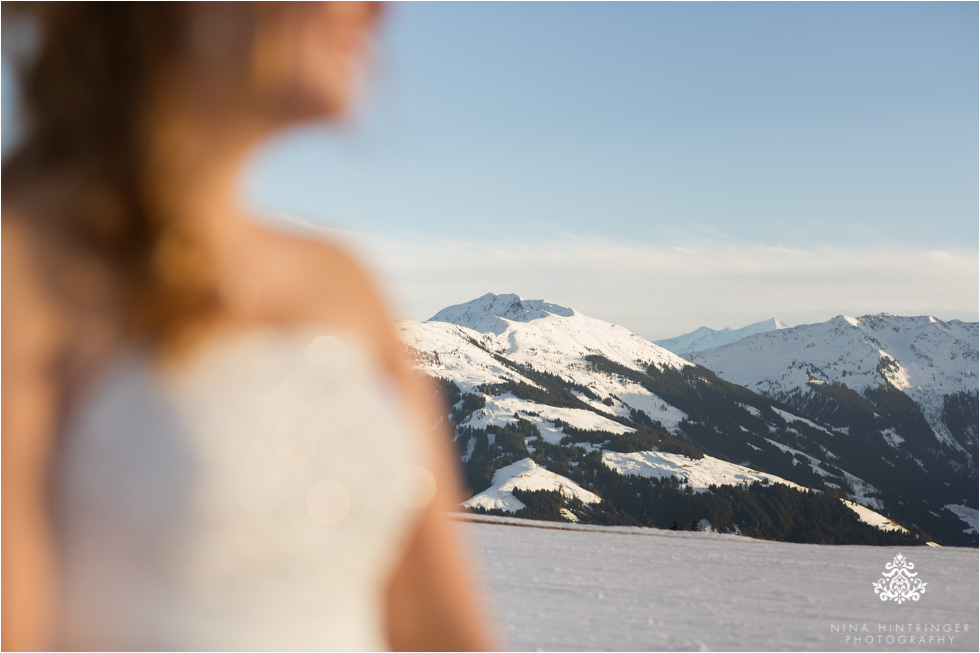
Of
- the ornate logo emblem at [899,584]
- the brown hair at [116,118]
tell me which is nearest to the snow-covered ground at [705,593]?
the ornate logo emblem at [899,584]

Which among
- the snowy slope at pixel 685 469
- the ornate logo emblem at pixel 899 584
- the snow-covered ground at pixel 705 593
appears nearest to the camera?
the snow-covered ground at pixel 705 593

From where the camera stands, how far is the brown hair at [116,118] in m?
0.59

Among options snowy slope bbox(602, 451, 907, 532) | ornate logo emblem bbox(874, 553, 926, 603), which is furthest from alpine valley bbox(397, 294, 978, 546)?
ornate logo emblem bbox(874, 553, 926, 603)

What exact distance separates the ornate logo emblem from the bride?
6.73 meters

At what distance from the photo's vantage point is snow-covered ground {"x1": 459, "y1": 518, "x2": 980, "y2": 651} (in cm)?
500

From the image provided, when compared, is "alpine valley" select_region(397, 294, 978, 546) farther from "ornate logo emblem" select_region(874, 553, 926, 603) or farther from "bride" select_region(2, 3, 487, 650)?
"bride" select_region(2, 3, 487, 650)

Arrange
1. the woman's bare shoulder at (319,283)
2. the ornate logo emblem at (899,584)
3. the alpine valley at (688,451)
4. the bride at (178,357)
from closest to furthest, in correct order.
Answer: the bride at (178,357) < the woman's bare shoulder at (319,283) < the ornate logo emblem at (899,584) < the alpine valley at (688,451)

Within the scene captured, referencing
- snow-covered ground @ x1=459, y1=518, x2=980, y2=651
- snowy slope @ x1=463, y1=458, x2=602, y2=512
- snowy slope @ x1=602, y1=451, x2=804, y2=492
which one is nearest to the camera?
snow-covered ground @ x1=459, y1=518, x2=980, y2=651

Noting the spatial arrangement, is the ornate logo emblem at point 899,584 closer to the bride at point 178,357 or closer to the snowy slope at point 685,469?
the bride at point 178,357

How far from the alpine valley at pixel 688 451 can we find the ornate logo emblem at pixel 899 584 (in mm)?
53009

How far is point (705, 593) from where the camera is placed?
605 centimetres

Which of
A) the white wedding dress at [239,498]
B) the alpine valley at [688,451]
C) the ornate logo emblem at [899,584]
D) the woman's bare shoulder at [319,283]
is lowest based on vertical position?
the alpine valley at [688,451]

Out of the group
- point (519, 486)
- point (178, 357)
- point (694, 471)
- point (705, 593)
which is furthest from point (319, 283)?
point (694, 471)

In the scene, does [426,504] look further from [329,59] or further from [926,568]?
[926,568]
